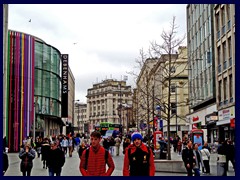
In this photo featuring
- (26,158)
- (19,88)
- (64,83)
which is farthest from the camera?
(64,83)

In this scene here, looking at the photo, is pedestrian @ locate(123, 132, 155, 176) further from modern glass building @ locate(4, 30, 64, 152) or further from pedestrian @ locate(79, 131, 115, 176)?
modern glass building @ locate(4, 30, 64, 152)

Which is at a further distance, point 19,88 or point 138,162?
point 19,88

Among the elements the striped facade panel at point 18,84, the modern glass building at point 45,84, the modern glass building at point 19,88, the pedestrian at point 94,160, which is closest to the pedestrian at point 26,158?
the pedestrian at point 94,160

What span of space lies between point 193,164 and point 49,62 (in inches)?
1702

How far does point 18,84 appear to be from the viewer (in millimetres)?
41500

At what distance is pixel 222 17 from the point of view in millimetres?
41531

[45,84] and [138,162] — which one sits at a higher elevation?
→ [45,84]

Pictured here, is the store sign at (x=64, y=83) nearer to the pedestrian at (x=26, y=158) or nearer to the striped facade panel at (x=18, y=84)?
the striped facade panel at (x=18, y=84)

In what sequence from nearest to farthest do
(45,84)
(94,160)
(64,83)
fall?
(94,160)
(45,84)
(64,83)

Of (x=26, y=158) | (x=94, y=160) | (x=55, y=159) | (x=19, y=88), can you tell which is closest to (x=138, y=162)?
(x=94, y=160)

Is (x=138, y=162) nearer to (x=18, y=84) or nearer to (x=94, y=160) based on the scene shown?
(x=94, y=160)

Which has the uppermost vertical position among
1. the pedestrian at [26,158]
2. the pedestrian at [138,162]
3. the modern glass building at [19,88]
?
the modern glass building at [19,88]

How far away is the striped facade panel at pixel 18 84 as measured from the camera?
4084 cm
